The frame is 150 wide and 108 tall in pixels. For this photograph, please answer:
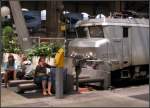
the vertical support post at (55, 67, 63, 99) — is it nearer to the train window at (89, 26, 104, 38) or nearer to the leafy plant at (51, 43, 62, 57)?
the train window at (89, 26, 104, 38)

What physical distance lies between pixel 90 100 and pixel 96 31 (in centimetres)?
436

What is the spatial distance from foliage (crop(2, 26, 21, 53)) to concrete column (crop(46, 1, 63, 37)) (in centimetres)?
256

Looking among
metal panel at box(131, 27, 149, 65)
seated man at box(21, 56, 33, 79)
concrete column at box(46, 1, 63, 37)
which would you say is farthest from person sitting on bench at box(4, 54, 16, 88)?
concrete column at box(46, 1, 63, 37)

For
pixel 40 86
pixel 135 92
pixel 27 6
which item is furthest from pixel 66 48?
pixel 27 6

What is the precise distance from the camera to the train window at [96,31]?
15672 millimetres

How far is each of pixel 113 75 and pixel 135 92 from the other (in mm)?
2525

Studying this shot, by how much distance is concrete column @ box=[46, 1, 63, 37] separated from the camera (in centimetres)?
Answer: 2522

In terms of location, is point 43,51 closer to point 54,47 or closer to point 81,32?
point 54,47

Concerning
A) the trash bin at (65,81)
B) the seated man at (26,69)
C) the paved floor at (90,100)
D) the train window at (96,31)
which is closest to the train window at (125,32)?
the train window at (96,31)

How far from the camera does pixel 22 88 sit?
13719 mm

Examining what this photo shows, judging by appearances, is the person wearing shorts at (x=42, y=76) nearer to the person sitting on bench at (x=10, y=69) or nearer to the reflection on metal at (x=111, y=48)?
the reflection on metal at (x=111, y=48)

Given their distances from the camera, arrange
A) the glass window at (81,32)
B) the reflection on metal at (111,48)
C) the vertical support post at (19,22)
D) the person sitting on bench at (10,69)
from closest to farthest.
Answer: the reflection on metal at (111,48) → the person sitting on bench at (10,69) → the glass window at (81,32) → the vertical support post at (19,22)

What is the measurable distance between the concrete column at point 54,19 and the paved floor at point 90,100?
39.0 ft

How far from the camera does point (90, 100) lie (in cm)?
1212
